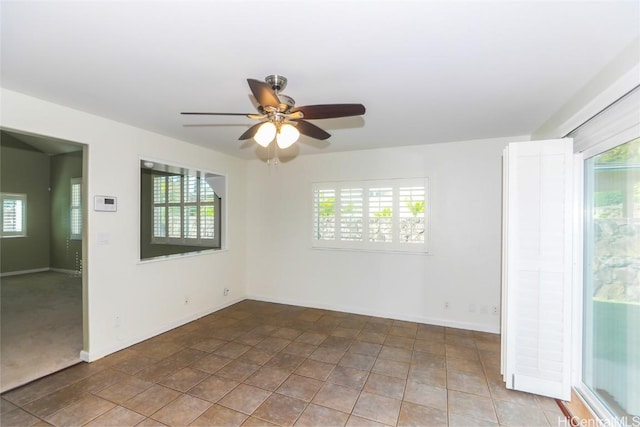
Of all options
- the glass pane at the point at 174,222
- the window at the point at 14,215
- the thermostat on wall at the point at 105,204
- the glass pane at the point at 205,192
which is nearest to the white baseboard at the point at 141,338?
the thermostat on wall at the point at 105,204

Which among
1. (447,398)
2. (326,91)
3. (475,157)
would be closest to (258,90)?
(326,91)

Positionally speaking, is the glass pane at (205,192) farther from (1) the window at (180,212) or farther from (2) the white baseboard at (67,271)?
(2) the white baseboard at (67,271)

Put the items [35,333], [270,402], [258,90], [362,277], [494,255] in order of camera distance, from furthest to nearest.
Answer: [362,277] → [494,255] → [35,333] → [270,402] → [258,90]

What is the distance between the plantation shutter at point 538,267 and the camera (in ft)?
7.70

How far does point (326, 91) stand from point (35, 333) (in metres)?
4.42

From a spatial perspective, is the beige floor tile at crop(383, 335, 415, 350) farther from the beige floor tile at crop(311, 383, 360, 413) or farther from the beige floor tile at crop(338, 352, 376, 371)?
the beige floor tile at crop(311, 383, 360, 413)

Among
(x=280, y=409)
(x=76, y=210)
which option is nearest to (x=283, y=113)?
(x=280, y=409)

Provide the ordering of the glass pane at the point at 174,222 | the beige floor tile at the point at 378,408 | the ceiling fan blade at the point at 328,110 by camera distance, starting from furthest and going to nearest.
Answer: the glass pane at the point at 174,222 < the beige floor tile at the point at 378,408 < the ceiling fan blade at the point at 328,110

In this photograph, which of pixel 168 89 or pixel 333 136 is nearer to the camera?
pixel 168 89

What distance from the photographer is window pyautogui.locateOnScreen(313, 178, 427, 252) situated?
414cm

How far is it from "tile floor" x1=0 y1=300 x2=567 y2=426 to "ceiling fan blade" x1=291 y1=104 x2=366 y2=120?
7.13 ft

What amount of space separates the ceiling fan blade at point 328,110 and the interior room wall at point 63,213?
7.47 metres

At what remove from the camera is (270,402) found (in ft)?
7.55

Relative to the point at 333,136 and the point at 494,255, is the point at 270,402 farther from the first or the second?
the point at 494,255
